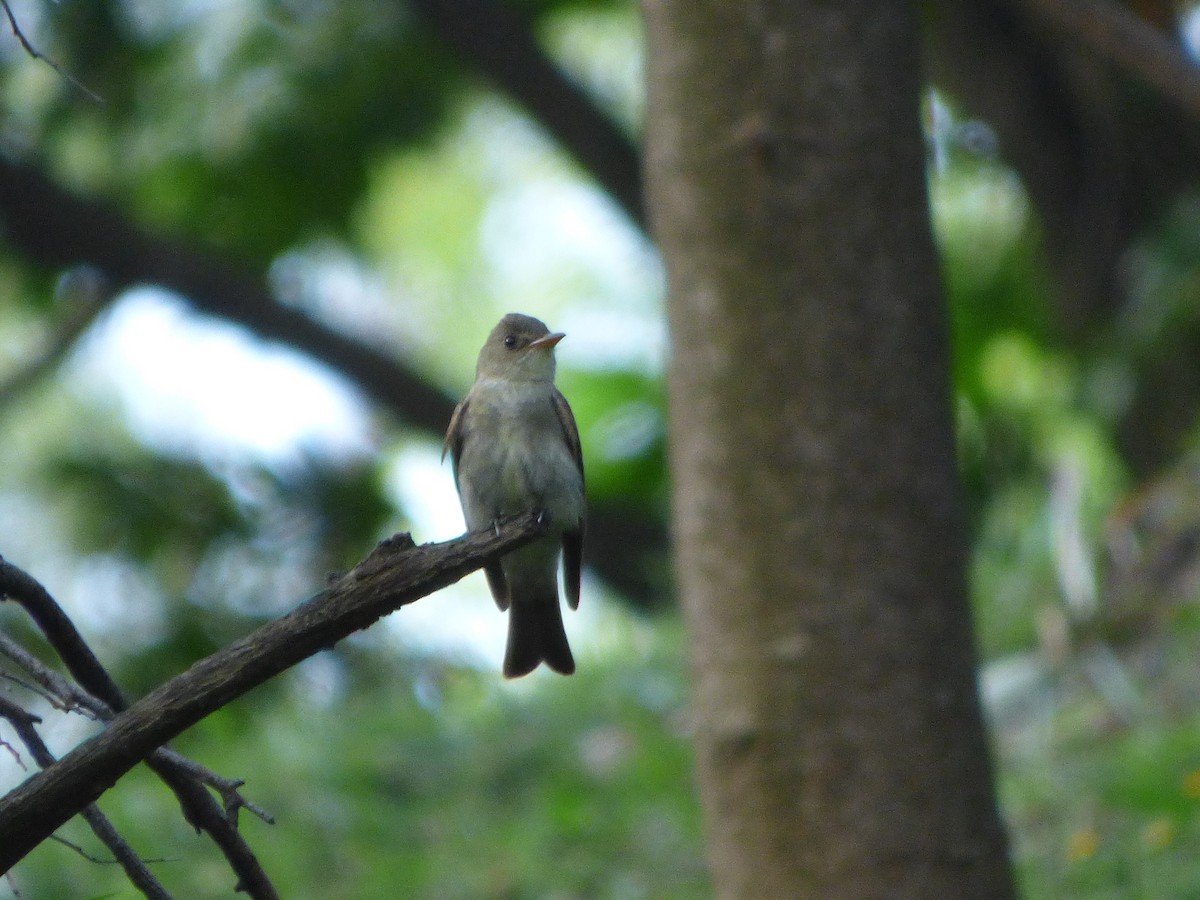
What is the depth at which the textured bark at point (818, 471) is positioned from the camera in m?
3.30

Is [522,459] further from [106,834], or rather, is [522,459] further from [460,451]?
[106,834]

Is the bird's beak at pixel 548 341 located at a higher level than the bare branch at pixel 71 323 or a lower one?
lower

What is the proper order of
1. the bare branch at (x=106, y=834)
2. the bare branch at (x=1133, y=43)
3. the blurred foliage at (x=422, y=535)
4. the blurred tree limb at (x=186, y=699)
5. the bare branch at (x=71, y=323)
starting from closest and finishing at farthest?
1. the blurred tree limb at (x=186, y=699)
2. the bare branch at (x=106, y=834)
3. the bare branch at (x=1133, y=43)
4. the blurred foliage at (x=422, y=535)
5. the bare branch at (x=71, y=323)

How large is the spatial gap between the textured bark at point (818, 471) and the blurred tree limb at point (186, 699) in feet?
5.81

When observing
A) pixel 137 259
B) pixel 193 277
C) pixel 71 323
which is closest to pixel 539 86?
pixel 193 277

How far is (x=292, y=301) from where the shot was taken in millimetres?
7461

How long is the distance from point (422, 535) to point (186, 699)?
6.12m

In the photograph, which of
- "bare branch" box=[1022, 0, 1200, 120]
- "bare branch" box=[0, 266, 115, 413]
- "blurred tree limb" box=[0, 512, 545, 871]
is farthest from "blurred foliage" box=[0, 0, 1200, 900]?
"blurred tree limb" box=[0, 512, 545, 871]

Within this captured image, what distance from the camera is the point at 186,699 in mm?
1733

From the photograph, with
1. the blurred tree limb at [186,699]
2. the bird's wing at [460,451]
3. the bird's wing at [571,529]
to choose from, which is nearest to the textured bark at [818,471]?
the bird's wing at [571,529]

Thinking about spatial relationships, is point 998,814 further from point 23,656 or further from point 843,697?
point 23,656

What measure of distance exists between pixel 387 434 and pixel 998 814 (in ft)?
19.4

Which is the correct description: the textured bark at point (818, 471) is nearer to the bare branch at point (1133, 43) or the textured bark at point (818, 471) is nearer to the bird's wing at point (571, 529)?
the bird's wing at point (571, 529)

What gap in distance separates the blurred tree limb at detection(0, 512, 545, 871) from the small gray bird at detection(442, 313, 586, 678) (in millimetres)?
1598
